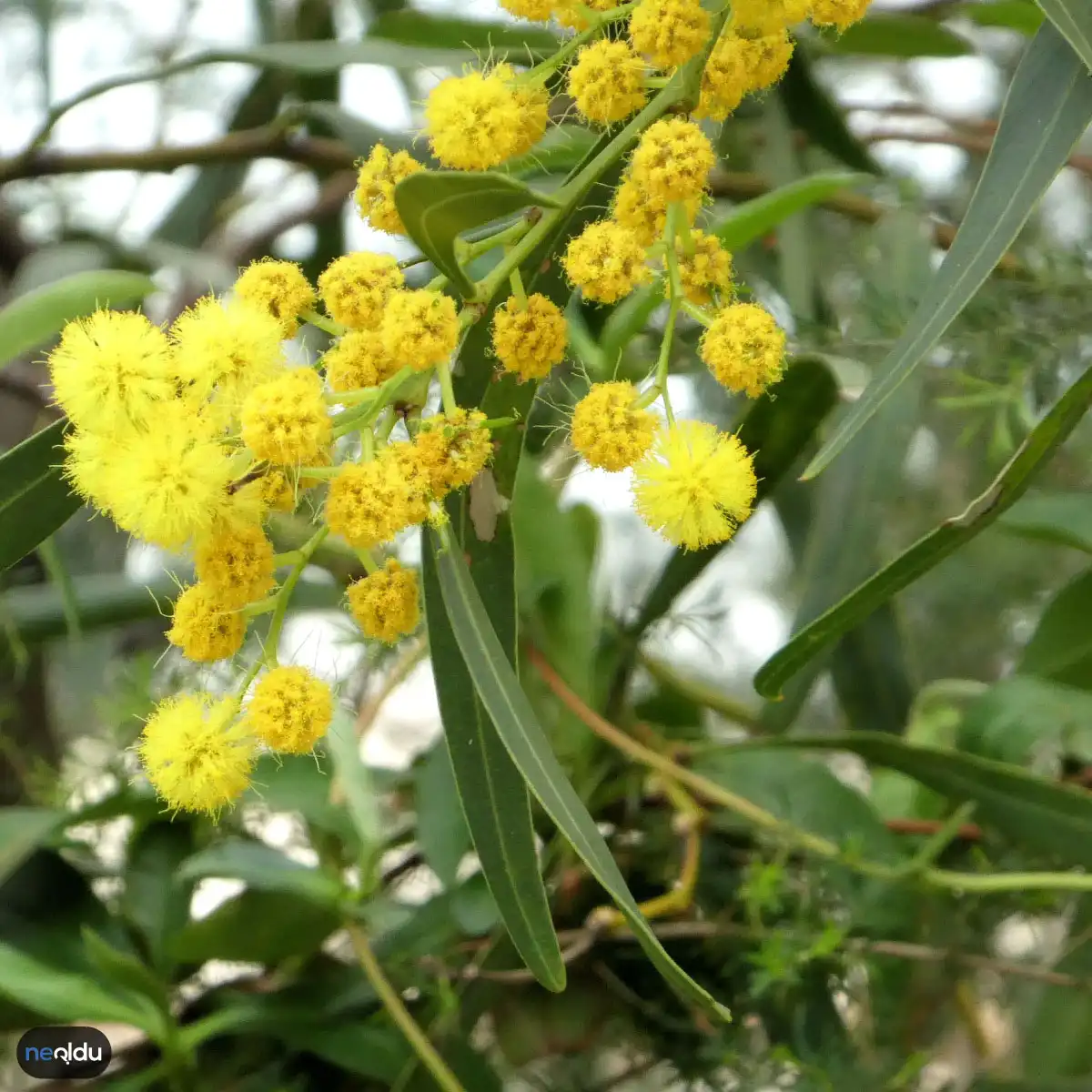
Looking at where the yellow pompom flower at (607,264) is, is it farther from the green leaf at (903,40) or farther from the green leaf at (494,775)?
the green leaf at (903,40)

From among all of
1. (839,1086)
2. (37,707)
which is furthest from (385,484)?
(37,707)

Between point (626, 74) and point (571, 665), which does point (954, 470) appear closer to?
point (571, 665)

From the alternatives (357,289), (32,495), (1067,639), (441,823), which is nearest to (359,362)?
→ (357,289)

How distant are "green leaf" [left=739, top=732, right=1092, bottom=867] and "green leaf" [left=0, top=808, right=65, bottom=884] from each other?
43 cm

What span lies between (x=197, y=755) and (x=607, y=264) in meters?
0.18

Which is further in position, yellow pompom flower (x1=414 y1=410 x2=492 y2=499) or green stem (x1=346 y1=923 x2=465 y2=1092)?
green stem (x1=346 y1=923 x2=465 y2=1092)

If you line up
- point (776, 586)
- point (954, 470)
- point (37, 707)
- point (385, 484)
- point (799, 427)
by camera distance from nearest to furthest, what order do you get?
point (385, 484) → point (799, 427) → point (37, 707) → point (954, 470) → point (776, 586)

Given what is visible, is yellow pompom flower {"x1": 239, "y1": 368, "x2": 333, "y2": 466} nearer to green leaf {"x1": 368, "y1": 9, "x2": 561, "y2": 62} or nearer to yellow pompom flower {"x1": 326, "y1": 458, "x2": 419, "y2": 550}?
yellow pompom flower {"x1": 326, "y1": 458, "x2": 419, "y2": 550}

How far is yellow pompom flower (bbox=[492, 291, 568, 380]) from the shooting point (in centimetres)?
29

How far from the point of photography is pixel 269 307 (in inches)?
11.4

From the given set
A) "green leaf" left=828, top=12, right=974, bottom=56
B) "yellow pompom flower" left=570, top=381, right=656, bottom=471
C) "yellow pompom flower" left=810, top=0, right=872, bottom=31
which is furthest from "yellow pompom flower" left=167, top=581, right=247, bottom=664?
"green leaf" left=828, top=12, right=974, bottom=56

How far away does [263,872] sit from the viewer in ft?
1.77

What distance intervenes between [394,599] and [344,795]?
0.40 m

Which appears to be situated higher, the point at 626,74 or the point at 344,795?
the point at 626,74
